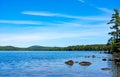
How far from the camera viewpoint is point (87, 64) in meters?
66.8

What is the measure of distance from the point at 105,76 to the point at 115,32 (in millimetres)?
51225

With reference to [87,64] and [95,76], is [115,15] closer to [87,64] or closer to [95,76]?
[87,64]

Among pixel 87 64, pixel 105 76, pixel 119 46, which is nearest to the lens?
pixel 105 76

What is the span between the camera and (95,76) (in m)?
42.5

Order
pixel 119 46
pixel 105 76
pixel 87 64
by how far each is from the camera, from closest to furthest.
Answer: pixel 105 76, pixel 87 64, pixel 119 46

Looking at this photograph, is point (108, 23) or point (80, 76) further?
point (108, 23)

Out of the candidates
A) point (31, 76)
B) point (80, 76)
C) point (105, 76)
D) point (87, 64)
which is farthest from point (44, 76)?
point (87, 64)

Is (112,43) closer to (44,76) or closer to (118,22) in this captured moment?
(118,22)

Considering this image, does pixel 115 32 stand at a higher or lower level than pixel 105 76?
higher

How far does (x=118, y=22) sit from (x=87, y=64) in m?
30.0

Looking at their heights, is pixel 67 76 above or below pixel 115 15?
below

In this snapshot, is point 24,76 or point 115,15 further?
point 115,15

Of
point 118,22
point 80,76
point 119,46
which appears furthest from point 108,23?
point 80,76

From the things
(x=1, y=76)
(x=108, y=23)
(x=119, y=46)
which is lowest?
(x=1, y=76)
